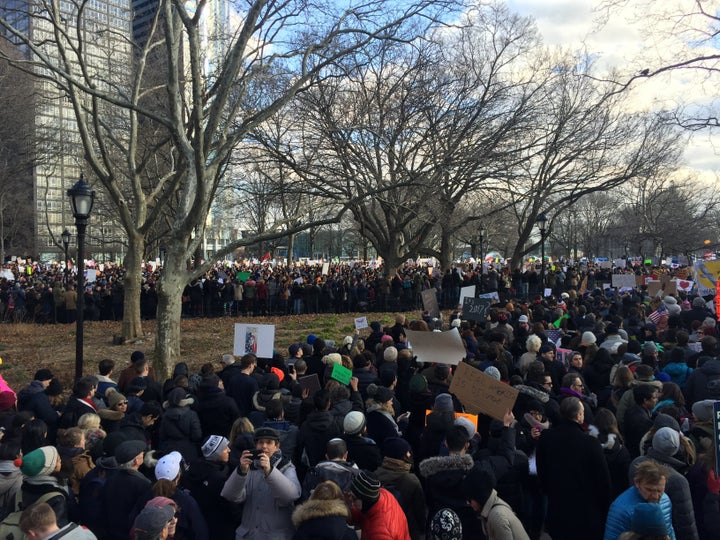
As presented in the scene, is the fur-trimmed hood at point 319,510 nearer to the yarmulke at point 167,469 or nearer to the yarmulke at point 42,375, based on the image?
the yarmulke at point 167,469

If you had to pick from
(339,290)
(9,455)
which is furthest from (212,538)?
(339,290)

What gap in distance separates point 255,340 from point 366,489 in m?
6.90

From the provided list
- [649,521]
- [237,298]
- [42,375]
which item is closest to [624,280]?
[237,298]

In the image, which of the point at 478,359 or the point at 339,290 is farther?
the point at 339,290

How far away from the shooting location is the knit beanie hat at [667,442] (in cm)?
444

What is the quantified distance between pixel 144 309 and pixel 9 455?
797 inches

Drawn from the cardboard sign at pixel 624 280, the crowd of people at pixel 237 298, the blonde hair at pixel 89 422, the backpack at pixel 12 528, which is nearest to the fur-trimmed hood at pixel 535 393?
the blonde hair at pixel 89 422

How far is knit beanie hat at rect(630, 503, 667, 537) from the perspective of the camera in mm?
3264

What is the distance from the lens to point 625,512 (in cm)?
394

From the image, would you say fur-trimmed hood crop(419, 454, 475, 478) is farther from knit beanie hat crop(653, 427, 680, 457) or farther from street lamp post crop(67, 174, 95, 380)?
street lamp post crop(67, 174, 95, 380)

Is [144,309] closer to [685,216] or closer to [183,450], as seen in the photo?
[183,450]

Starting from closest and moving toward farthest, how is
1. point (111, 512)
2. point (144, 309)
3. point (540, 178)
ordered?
point (111, 512)
point (144, 309)
point (540, 178)

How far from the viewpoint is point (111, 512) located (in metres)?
4.25

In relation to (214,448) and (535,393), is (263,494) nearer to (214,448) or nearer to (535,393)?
(214,448)
